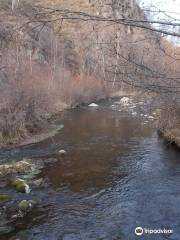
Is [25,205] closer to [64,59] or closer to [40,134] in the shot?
[40,134]

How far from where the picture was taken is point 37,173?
11680 millimetres

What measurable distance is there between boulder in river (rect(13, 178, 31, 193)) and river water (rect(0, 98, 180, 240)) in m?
0.27

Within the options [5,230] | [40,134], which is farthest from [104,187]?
[40,134]

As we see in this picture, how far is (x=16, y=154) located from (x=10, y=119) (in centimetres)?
329

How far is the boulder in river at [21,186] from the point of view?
9.88m

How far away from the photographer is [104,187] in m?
10.3

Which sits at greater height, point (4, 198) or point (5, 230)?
point (5, 230)

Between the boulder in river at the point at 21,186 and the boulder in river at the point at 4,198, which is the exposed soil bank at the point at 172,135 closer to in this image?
the boulder in river at the point at 21,186

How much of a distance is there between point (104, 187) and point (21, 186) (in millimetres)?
2596

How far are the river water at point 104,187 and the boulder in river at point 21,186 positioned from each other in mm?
274

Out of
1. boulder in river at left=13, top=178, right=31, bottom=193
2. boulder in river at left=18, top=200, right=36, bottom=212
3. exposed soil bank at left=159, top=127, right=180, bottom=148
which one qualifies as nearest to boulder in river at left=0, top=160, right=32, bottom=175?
boulder in river at left=13, top=178, right=31, bottom=193

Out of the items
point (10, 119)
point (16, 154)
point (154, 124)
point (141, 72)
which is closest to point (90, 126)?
point (154, 124)

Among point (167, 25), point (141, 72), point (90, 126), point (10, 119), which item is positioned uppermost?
point (167, 25)

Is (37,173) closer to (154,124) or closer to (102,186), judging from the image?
(102,186)
